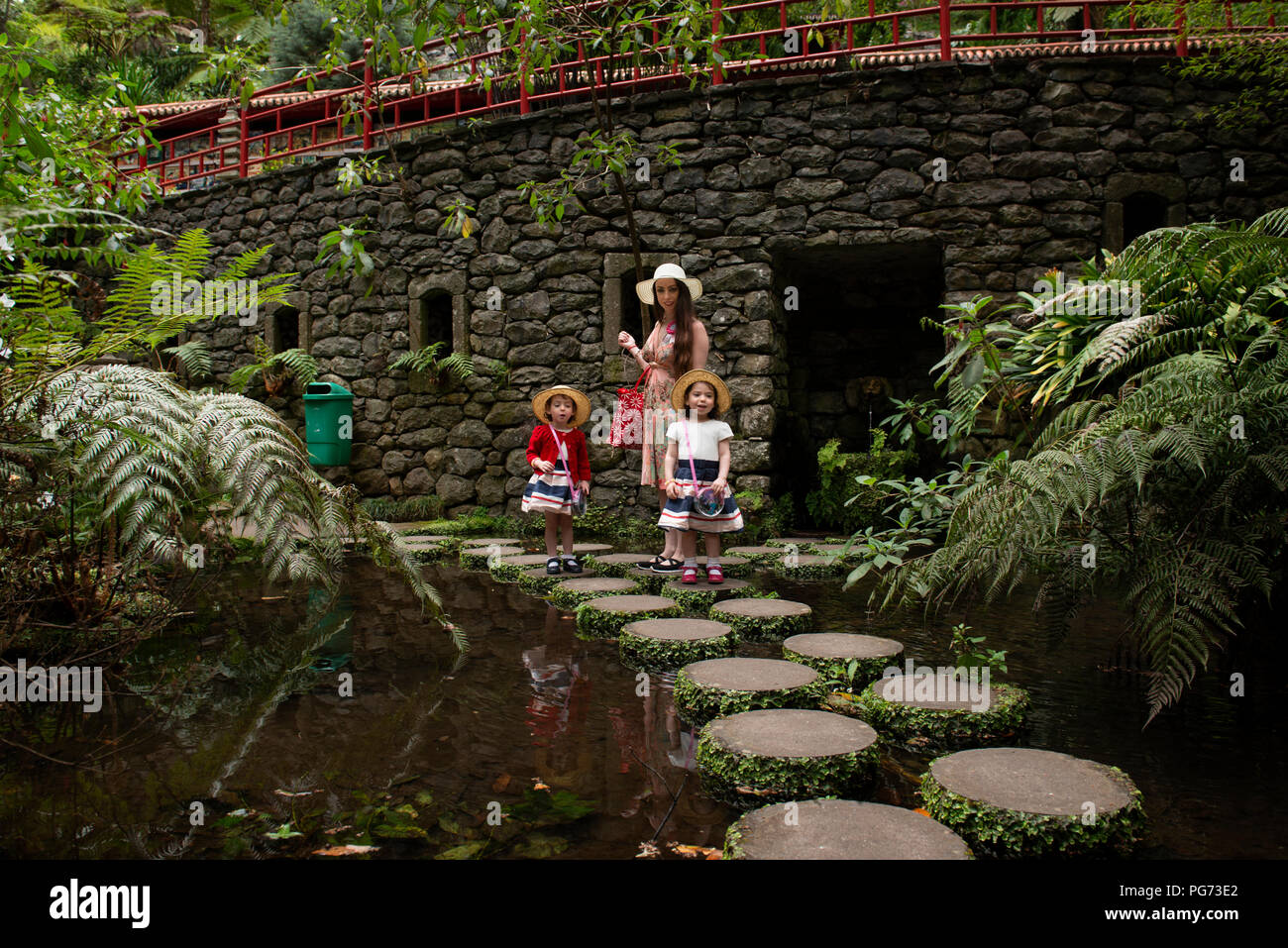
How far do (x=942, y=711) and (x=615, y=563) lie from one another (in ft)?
8.04

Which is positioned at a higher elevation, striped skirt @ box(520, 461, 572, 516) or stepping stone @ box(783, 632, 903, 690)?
striped skirt @ box(520, 461, 572, 516)

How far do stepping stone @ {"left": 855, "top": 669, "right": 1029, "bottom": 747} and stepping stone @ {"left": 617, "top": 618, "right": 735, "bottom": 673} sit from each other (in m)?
0.60

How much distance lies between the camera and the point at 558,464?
4.19 meters

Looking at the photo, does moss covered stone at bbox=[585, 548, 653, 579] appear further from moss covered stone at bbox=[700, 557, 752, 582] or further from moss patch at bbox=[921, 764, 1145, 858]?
moss patch at bbox=[921, 764, 1145, 858]

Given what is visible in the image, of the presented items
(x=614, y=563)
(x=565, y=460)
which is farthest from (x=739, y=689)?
(x=565, y=460)

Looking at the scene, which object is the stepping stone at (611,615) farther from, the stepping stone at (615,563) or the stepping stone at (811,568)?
the stepping stone at (811,568)

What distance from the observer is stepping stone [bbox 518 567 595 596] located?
3.92m

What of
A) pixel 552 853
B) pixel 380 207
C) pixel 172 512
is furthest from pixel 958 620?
pixel 380 207

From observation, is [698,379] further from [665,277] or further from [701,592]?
[701,592]

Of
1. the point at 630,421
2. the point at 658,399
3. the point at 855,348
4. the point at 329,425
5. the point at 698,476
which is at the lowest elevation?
the point at 698,476

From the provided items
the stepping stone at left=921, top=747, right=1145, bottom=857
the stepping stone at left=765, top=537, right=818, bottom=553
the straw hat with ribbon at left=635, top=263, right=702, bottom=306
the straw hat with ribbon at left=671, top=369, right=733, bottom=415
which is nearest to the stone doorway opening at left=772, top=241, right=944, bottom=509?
the stepping stone at left=765, top=537, right=818, bottom=553

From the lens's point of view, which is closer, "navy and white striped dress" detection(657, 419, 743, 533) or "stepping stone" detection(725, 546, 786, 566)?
"navy and white striped dress" detection(657, 419, 743, 533)

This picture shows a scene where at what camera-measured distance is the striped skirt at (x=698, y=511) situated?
12.1 feet

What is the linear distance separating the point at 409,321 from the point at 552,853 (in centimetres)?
679
